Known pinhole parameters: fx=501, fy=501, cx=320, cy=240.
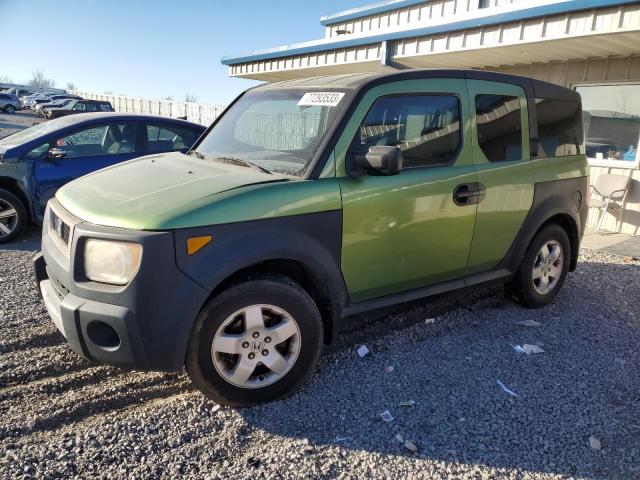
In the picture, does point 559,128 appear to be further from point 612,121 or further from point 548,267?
point 612,121

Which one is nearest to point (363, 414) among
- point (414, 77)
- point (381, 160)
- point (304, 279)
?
point (304, 279)

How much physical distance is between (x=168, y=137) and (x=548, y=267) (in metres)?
5.25

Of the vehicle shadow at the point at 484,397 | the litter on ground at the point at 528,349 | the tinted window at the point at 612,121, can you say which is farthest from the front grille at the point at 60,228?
the tinted window at the point at 612,121

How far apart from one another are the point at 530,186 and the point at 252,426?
9.48 feet

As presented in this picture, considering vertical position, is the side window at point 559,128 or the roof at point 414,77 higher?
the roof at point 414,77

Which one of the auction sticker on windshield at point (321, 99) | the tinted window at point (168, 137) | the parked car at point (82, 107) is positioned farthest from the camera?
the parked car at point (82, 107)

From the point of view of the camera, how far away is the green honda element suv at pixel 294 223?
2.56 metres

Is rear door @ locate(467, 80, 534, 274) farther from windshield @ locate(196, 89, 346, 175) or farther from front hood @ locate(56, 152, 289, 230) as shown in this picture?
front hood @ locate(56, 152, 289, 230)

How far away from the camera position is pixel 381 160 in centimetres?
296

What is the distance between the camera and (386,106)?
3.34 meters

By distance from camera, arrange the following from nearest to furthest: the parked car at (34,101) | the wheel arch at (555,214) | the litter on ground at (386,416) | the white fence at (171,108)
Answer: the litter on ground at (386,416), the wheel arch at (555,214), the white fence at (171,108), the parked car at (34,101)

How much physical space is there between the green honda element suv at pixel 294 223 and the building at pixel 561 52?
2.96 meters

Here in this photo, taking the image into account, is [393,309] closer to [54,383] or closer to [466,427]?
[466,427]

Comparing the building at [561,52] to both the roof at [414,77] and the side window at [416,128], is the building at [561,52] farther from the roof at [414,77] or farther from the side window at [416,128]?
the side window at [416,128]
